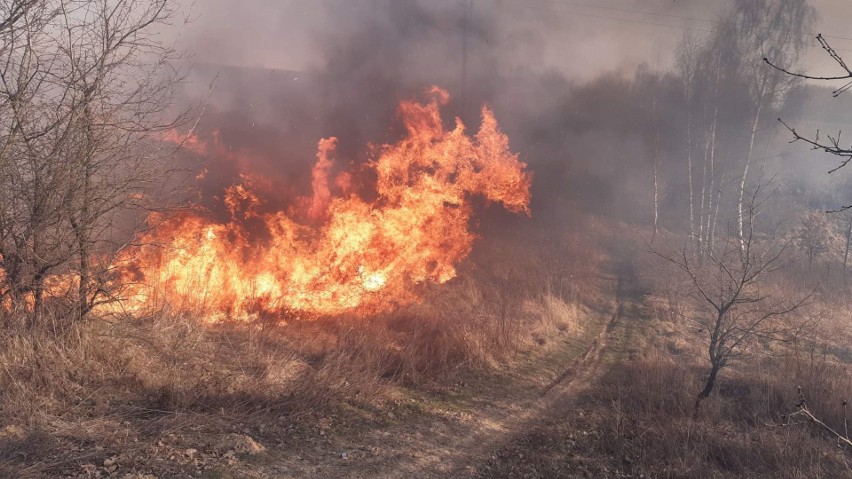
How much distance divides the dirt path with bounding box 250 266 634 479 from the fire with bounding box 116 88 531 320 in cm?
421

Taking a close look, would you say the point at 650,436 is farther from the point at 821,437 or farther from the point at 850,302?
the point at 850,302

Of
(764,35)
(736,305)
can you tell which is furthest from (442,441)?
(764,35)

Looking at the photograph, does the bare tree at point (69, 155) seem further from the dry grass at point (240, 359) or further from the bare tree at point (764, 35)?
the bare tree at point (764, 35)

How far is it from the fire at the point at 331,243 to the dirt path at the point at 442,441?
166 inches

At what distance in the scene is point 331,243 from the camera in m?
12.3

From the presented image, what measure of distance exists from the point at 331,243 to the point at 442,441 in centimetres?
696

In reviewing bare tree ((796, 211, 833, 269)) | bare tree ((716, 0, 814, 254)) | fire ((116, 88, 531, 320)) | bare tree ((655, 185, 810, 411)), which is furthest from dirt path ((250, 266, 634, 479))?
bare tree ((796, 211, 833, 269))

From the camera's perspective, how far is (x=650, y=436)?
6617mm

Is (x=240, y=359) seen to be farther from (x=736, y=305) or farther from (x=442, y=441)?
(x=736, y=305)

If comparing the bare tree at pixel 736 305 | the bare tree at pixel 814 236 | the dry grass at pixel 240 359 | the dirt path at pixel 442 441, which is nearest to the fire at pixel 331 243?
the dry grass at pixel 240 359

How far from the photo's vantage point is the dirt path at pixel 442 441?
17.6ft

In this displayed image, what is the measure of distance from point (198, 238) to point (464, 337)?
7.04 m

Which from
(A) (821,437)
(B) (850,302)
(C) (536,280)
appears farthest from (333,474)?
(B) (850,302)

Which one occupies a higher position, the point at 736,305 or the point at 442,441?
the point at 736,305
